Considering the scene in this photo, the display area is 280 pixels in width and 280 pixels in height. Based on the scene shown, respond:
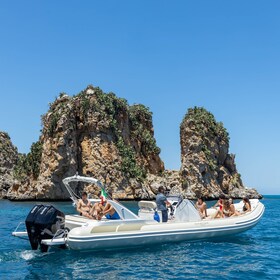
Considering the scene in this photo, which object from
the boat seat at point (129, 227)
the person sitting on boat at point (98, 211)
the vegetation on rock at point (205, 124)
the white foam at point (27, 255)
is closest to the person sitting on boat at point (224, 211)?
the boat seat at point (129, 227)

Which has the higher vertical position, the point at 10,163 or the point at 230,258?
the point at 10,163

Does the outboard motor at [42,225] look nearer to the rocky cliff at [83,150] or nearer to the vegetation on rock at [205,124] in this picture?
the rocky cliff at [83,150]

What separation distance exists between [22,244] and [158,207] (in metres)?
5.56

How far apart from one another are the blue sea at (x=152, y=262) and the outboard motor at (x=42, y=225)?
1.70ft

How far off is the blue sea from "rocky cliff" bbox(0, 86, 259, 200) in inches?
1587

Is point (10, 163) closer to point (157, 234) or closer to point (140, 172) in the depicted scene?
point (140, 172)

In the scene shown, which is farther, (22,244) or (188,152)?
(188,152)

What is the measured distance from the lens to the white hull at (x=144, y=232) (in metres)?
12.3

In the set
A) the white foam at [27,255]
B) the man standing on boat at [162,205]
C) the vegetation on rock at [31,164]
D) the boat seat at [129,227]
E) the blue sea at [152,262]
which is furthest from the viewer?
the vegetation on rock at [31,164]

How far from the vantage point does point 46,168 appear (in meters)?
54.5

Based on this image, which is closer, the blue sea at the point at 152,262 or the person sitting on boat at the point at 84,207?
the blue sea at the point at 152,262

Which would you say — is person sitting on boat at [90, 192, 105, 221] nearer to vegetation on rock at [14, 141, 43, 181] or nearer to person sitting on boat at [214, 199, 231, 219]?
person sitting on boat at [214, 199, 231, 219]

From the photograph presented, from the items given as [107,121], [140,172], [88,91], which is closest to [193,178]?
[140,172]

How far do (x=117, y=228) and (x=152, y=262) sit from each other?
182 centimetres
